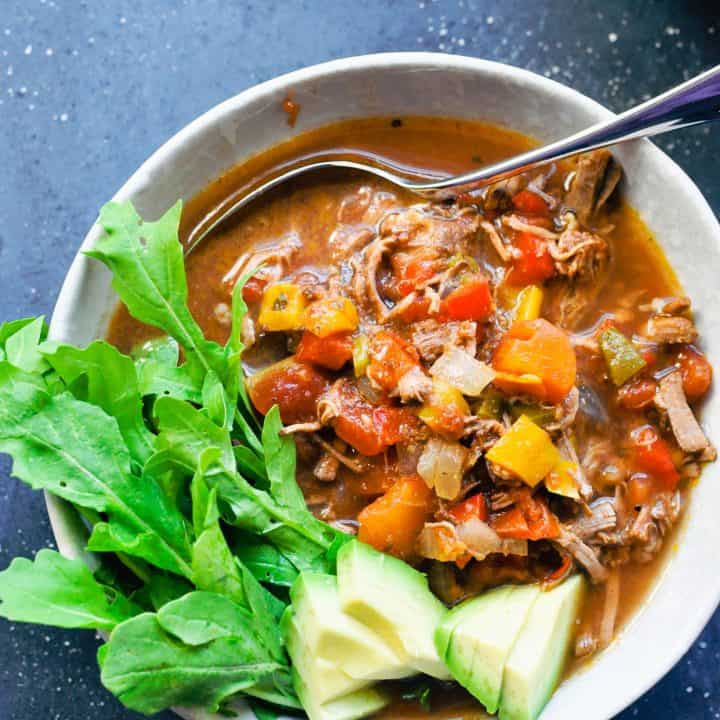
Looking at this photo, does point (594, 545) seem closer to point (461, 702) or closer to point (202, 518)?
point (461, 702)

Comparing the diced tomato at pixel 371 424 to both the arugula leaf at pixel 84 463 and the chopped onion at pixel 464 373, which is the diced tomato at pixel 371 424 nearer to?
the chopped onion at pixel 464 373

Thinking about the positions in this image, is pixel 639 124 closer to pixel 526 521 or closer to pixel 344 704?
pixel 526 521

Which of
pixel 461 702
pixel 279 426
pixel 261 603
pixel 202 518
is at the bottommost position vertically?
pixel 461 702

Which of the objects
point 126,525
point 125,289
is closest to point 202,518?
point 126,525

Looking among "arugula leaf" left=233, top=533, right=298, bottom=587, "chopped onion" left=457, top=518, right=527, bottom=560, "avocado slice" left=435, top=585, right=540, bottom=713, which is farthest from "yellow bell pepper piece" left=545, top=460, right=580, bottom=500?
"arugula leaf" left=233, top=533, right=298, bottom=587

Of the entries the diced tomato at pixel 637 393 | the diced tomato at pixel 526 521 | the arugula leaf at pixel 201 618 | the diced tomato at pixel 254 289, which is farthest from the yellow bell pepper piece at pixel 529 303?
the arugula leaf at pixel 201 618

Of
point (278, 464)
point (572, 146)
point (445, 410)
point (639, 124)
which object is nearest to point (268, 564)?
point (278, 464)

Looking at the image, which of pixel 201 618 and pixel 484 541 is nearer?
pixel 201 618
